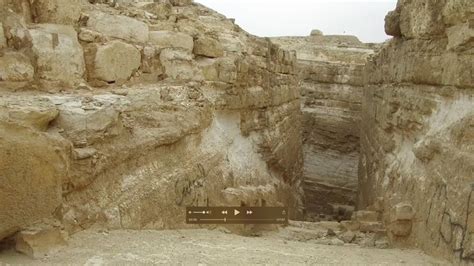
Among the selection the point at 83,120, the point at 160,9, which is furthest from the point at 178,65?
the point at 83,120

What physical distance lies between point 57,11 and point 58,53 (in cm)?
36

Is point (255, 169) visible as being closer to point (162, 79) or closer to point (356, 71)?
point (162, 79)

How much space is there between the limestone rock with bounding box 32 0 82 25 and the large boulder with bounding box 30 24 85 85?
0.07 m

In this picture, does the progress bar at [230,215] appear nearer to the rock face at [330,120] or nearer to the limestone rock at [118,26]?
the limestone rock at [118,26]

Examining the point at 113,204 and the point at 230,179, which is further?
the point at 230,179

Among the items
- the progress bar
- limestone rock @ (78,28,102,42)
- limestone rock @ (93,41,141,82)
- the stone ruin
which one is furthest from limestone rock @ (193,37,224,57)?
the progress bar

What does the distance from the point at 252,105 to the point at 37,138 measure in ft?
12.6

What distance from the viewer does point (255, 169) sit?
6348 millimetres

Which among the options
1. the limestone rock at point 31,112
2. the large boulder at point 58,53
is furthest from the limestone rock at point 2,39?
the limestone rock at point 31,112

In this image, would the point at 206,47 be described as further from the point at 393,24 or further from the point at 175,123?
the point at 393,24

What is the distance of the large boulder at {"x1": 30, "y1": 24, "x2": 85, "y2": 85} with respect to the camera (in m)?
3.16

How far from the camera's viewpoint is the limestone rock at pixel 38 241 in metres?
2.58

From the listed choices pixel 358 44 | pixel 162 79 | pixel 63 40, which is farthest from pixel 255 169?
pixel 358 44

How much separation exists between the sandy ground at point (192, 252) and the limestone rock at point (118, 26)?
169cm
